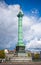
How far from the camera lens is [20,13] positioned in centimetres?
4197

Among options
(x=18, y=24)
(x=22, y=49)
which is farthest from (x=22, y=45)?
(x=18, y=24)

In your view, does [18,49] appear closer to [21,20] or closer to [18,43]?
[18,43]

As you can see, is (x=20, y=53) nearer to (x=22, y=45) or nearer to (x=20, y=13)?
(x=22, y=45)

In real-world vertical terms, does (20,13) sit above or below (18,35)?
above

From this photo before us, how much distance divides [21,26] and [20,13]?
2.10 m

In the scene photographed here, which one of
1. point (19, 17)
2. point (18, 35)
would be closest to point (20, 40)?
point (18, 35)

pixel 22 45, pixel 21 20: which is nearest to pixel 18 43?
pixel 22 45

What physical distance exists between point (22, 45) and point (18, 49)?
100 cm

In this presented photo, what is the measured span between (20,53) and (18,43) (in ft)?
7.68

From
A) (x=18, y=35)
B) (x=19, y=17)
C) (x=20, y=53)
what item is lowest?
(x=20, y=53)

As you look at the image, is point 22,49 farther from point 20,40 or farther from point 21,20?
point 21,20

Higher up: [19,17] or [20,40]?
[19,17]

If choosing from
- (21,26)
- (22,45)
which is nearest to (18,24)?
(21,26)

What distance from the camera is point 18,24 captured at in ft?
139
